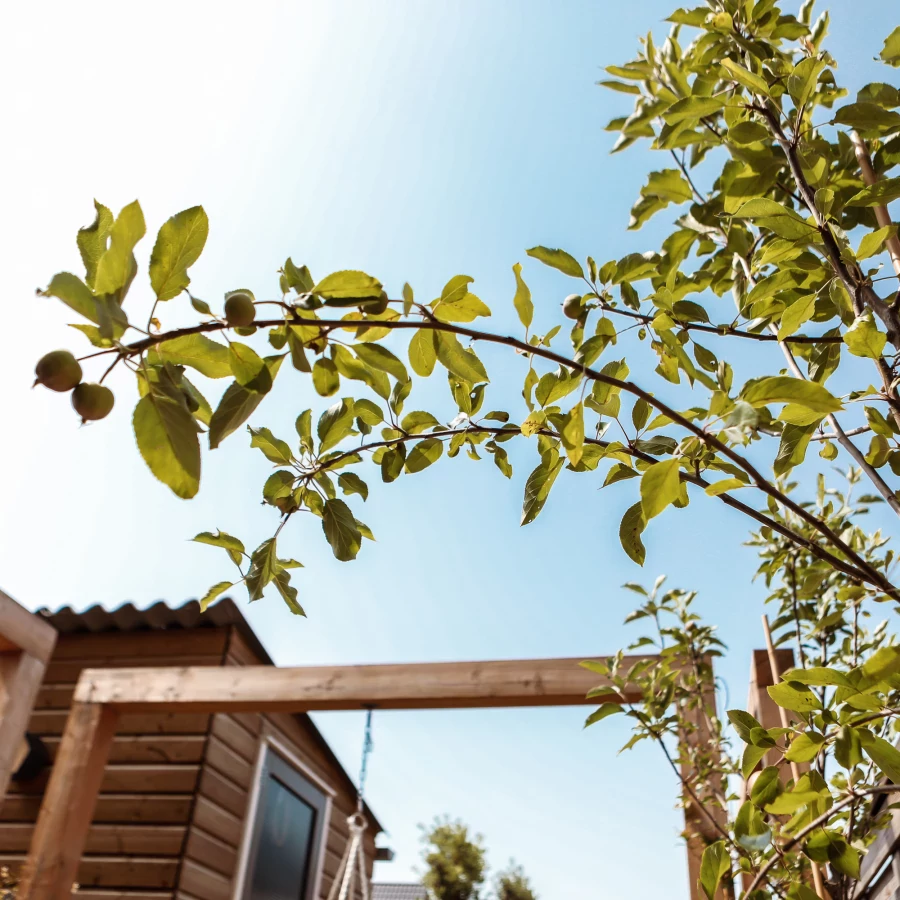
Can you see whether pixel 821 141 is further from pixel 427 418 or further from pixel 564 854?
pixel 564 854

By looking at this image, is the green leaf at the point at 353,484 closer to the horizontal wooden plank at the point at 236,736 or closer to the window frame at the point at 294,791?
the horizontal wooden plank at the point at 236,736

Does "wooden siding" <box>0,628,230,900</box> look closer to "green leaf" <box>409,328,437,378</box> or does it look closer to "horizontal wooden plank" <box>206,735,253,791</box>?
"horizontal wooden plank" <box>206,735,253,791</box>

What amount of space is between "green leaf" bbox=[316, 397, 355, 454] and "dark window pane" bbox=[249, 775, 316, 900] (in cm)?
481

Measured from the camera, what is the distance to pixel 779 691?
0.70 m

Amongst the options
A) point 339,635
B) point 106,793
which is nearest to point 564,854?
point 339,635

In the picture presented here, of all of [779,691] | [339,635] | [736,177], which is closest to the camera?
[779,691]

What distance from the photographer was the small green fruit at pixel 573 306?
0.80m

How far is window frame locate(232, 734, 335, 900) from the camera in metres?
4.47

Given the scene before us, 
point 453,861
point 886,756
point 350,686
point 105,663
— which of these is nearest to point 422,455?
point 886,756

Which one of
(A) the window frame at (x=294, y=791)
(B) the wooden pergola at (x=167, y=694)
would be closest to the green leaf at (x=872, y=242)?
(B) the wooden pergola at (x=167, y=694)

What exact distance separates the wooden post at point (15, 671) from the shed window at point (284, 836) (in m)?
2.36

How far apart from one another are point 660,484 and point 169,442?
39 cm

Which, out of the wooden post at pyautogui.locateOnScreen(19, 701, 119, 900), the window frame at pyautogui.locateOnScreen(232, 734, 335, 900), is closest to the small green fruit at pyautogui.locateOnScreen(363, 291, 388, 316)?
the wooden post at pyautogui.locateOnScreen(19, 701, 119, 900)

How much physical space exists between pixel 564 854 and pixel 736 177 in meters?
10.8
